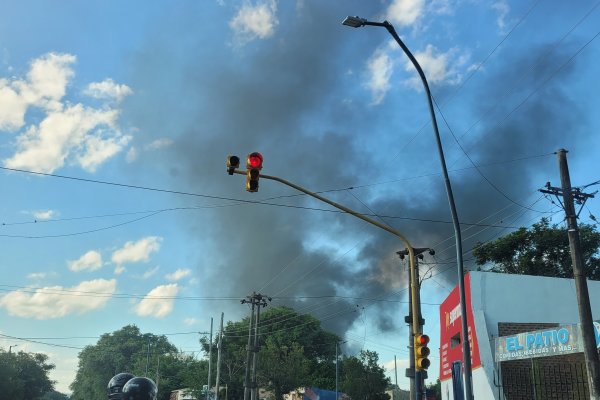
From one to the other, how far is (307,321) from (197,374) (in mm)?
20274

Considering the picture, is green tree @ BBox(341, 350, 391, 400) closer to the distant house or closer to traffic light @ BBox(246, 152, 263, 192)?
the distant house

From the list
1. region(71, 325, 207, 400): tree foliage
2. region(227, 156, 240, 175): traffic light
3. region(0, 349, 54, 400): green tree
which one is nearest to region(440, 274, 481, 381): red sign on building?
region(227, 156, 240, 175): traffic light

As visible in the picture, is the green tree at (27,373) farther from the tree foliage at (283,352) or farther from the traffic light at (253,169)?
the traffic light at (253,169)

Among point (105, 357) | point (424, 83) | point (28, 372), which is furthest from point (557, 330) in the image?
point (105, 357)

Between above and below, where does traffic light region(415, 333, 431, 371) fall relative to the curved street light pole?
below

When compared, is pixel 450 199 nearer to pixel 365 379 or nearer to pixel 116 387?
pixel 116 387

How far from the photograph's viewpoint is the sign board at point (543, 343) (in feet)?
63.3

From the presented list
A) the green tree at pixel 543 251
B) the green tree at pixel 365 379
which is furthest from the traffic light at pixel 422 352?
the green tree at pixel 365 379

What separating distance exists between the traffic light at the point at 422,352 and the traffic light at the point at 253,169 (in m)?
6.44

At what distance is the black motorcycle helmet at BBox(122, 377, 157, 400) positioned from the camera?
7.46 metres

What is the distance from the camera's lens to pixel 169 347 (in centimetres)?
13938

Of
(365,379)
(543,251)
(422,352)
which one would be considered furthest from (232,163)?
(365,379)

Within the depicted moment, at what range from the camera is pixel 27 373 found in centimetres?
8681

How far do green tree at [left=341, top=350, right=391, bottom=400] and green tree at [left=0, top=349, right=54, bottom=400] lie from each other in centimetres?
4477
